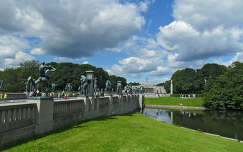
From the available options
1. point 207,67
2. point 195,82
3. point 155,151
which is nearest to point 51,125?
point 155,151

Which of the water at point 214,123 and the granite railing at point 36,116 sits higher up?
the granite railing at point 36,116

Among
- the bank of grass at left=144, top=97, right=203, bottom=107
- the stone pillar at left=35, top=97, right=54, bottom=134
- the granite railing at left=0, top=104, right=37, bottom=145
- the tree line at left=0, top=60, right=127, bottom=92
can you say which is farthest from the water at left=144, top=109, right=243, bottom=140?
the tree line at left=0, top=60, right=127, bottom=92

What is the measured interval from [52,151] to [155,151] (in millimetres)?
5836

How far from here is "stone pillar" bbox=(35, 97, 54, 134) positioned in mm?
12219

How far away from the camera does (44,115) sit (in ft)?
42.0

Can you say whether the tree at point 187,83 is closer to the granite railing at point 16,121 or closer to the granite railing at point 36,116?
the granite railing at point 36,116

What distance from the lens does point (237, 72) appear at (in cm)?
6159

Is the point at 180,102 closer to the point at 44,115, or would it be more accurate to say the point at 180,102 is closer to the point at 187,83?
the point at 187,83

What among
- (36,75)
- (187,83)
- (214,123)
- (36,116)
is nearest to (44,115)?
(36,116)

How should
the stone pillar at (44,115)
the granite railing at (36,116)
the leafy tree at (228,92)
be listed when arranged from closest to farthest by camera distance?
the granite railing at (36,116)
the stone pillar at (44,115)
the leafy tree at (228,92)

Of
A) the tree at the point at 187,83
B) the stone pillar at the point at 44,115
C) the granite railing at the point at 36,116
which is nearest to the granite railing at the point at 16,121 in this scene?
the granite railing at the point at 36,116

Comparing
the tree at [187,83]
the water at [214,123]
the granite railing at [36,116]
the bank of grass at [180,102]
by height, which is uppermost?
the tree at [187,83]

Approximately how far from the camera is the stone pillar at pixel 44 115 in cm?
1222

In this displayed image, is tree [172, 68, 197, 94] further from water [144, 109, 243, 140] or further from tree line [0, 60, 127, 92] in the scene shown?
water [144, 109, 243, 140]
